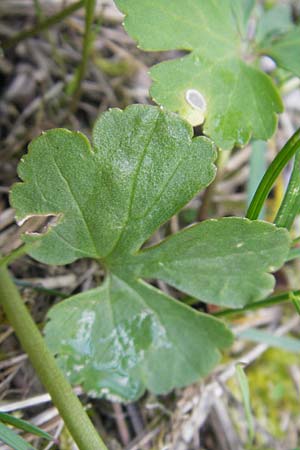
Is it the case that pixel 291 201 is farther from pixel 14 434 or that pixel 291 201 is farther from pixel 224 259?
pixel 14 434

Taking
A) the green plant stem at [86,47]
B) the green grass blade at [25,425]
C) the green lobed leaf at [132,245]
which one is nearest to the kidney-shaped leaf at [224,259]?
the green lobed leaf at [132,245]

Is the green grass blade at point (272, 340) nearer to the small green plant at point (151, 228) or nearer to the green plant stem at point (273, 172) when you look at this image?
the small green plant at point (151, 228)

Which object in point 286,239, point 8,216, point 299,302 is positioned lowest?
point 8,216

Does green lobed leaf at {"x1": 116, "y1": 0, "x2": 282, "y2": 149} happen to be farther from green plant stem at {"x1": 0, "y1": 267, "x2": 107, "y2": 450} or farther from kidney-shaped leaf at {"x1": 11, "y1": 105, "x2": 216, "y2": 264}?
green plant stem at {"x1": 0, "y1": 267, "x2": 107, "y2": 450}

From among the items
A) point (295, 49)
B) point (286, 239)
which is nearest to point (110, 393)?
point (286, 239)

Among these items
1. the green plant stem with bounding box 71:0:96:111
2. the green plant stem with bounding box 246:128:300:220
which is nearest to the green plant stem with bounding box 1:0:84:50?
the green plant stem with bounding box 71:0:96:111

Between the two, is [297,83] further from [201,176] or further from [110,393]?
[110,393]
